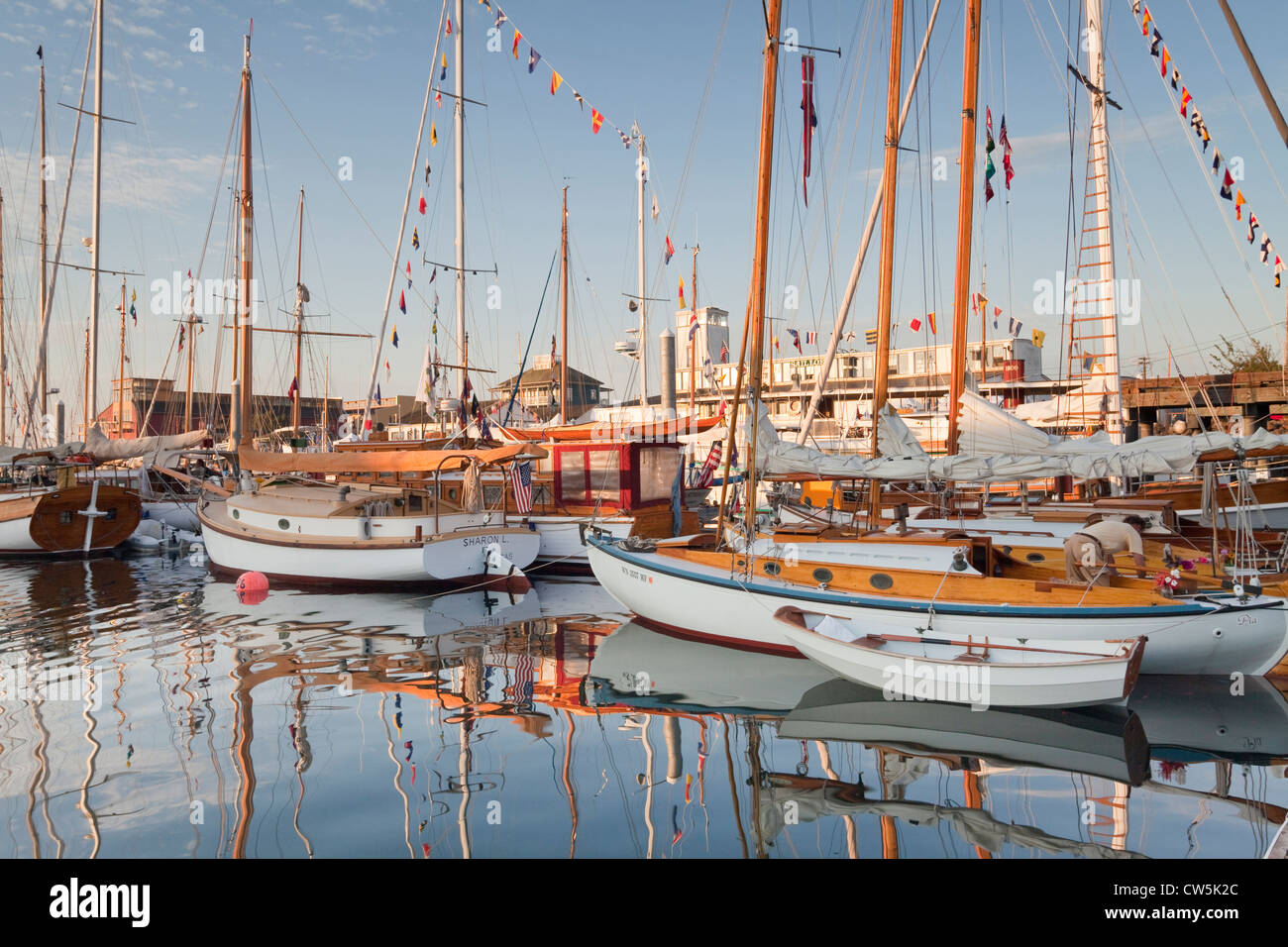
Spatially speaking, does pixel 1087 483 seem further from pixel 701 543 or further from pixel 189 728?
pixel 189 728

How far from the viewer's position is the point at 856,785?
752cm

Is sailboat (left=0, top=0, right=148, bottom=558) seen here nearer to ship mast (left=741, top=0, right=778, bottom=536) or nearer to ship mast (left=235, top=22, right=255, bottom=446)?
ship mast (left=235, top=22, right=255, bottom=446)

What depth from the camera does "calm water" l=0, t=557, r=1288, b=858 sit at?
6.44 m

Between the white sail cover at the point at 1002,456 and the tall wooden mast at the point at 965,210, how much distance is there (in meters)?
0.65

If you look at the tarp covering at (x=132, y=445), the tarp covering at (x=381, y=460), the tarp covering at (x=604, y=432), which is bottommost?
the tarp covering at (x=381, y=460)

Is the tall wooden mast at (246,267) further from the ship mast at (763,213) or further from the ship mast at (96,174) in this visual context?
the ship mast at (763,213)

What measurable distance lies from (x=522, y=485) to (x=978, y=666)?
13734 millimetres

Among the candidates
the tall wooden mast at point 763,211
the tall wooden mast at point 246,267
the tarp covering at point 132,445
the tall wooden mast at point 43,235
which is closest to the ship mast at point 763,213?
the tall wooden mast at point 763,211

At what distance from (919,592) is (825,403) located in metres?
48.8

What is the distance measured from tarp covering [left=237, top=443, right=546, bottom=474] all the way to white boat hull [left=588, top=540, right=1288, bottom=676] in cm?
748

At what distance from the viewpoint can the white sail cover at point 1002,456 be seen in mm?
12039

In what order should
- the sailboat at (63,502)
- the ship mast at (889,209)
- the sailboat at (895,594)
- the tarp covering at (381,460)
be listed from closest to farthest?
1. the sailboat at (895,594)
2. the ship mast at (889,209)
3. the tarp covering at (381,460)
4. the sailboat at (63,502)

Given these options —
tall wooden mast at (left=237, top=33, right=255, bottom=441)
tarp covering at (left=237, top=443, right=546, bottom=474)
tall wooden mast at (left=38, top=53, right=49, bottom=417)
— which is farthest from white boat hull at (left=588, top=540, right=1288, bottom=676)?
tall wooden mast at (left=38, top=53, right=49, bottom=417)
